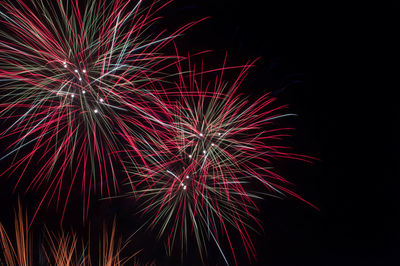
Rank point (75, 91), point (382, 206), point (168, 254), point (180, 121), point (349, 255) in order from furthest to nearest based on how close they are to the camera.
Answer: point (382, 206)
point (349, 255)
point (168, 254)
point (180, 121)
point (75, 91)

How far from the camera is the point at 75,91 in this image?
15.7ft

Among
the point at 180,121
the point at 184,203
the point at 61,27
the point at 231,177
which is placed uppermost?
the point at 61,27

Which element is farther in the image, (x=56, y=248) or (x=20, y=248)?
(x=56, y=248)

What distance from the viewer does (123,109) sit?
16.4 ft

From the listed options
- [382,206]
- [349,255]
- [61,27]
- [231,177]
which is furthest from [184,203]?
[382,206]

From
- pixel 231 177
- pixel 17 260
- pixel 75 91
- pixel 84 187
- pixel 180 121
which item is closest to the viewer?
pixel 17 260

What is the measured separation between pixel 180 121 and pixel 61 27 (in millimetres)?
2473

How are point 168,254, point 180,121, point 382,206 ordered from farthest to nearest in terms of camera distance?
point 382,206, point 168,254, point 180,121

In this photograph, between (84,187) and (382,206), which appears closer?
(84,187)

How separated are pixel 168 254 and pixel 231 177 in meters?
2.81

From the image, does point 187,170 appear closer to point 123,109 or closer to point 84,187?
point 123,109

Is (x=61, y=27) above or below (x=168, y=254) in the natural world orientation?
above

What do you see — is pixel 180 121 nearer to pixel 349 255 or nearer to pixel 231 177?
pixel 231 177

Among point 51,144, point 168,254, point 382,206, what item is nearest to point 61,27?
point 51,144
